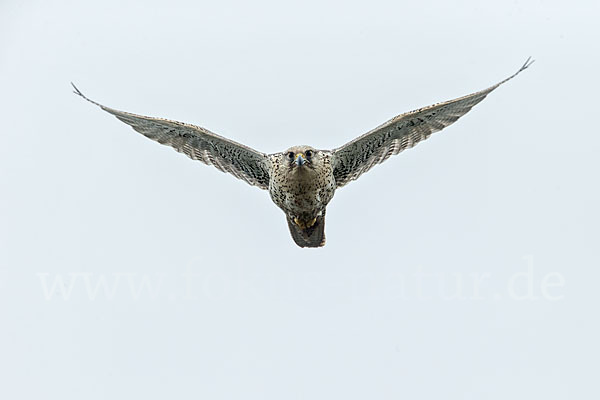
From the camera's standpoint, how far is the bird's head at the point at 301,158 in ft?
42.3

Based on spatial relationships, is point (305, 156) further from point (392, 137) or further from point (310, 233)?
point (392, 137)

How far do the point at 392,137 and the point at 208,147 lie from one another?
9.90ft

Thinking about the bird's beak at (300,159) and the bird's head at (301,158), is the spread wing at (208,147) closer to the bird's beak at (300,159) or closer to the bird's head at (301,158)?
the bird's head at (301,158)

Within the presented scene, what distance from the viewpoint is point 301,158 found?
12.9m

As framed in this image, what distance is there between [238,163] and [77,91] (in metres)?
2.92

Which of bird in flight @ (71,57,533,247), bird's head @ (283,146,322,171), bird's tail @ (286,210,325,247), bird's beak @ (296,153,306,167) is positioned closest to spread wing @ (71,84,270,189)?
bird in flight @ (71,57,533,247)

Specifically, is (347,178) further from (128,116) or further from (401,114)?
(128,116)

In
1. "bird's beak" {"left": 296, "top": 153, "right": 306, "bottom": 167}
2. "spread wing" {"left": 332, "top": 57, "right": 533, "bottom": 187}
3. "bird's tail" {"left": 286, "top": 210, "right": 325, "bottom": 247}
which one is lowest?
"bird's tail" {"left": 286, "top": 210, "right": 325, "bottom": 247}

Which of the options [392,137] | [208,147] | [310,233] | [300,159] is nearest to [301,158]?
[300,159]

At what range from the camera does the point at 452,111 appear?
46.5 feet

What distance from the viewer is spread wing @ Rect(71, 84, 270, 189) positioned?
14461 mm

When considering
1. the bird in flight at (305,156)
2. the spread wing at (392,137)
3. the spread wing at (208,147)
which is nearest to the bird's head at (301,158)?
the bird in flight at (305,156)

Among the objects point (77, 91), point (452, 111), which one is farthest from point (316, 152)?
point (77, 91)

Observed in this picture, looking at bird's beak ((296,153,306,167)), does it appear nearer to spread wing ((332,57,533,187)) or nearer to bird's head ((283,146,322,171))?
bird's head ((283,146,322,171))
